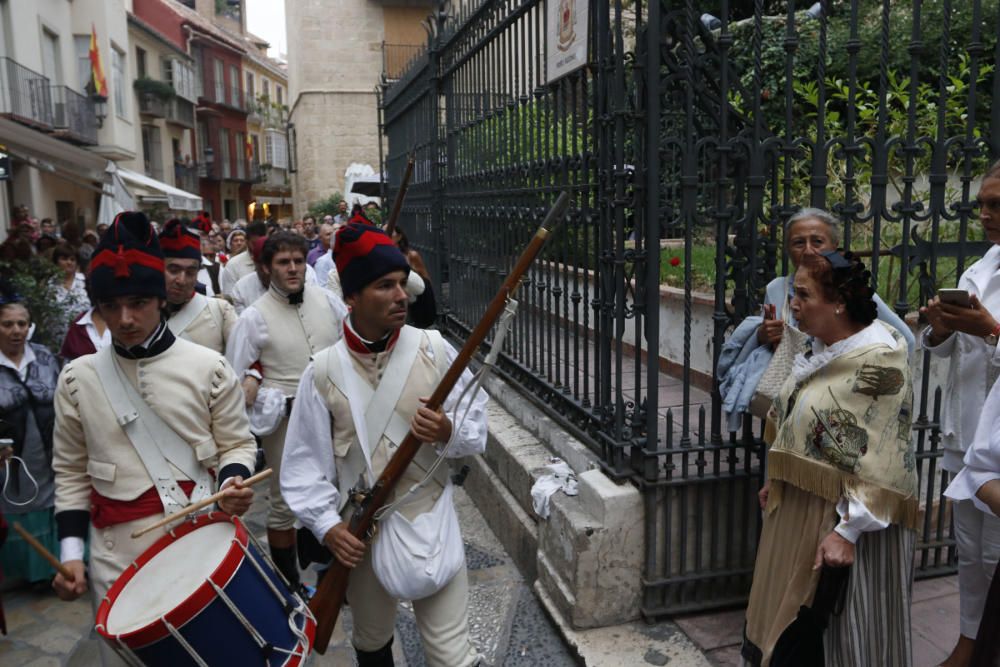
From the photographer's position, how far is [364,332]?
279 centimetres

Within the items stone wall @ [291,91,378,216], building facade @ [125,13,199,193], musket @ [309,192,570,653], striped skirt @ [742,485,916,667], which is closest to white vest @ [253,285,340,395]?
musket @ [309,192,570,653]

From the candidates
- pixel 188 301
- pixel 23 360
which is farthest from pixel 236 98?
pixel 188 301

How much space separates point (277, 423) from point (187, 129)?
39.8 meters

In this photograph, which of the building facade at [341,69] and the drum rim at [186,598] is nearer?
the drum rim at [186,598]

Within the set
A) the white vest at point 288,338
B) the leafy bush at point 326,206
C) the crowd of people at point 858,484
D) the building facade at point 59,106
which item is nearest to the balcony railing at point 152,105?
the building facade at point 59,106

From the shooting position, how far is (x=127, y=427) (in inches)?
105

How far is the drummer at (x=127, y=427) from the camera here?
2.65 meters

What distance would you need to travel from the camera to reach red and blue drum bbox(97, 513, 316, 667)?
2129 mm

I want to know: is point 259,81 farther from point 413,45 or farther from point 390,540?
point 390,540

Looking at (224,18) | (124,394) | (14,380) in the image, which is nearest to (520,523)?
(124,394)

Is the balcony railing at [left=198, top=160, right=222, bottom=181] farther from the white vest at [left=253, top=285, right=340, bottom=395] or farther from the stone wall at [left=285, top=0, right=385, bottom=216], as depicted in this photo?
the white vest at [left=253, top=285, right=340, bottom=395]

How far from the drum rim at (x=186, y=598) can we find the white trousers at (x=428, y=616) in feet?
1.84

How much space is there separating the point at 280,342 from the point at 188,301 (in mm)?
554

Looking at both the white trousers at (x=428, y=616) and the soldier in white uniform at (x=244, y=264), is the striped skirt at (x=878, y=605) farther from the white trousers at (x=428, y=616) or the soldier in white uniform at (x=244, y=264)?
the soldier in white uniform at (x=244, y=264)
